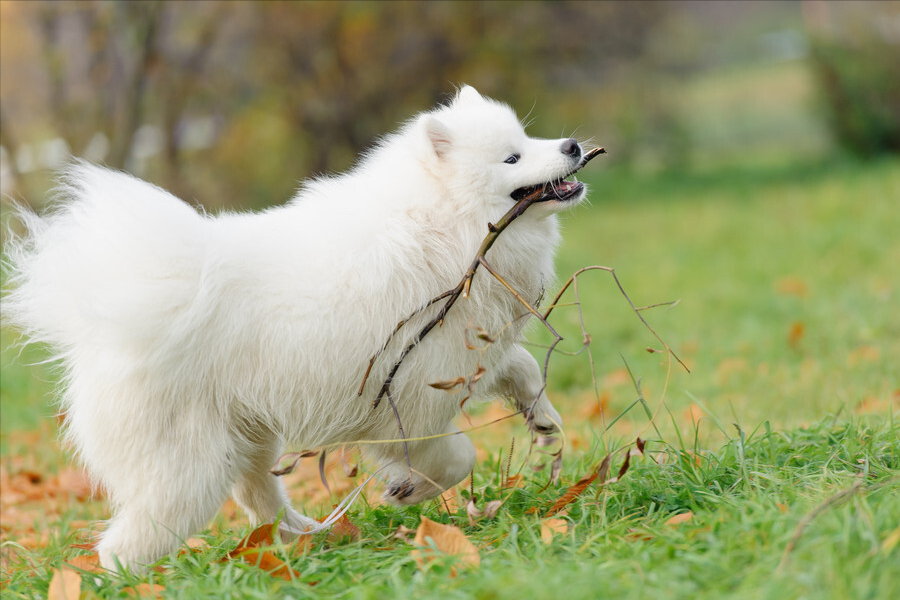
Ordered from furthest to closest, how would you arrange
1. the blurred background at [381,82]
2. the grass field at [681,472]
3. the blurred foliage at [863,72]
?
the blurred foliage at [863,72]
the blurred background at [381,82]
the grass field at [681,472]

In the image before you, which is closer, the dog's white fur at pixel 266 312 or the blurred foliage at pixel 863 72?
the dog's white fur at pixel 266 312

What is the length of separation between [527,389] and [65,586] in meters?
1.79

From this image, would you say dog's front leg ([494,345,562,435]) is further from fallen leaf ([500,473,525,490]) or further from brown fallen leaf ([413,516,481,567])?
brown fallen leaf ([413,516,481,567])

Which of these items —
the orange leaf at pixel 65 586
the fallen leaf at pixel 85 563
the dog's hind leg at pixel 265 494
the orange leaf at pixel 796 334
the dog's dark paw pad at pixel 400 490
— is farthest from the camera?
the orange leaf at pixel 796 334

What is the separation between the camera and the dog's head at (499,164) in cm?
329

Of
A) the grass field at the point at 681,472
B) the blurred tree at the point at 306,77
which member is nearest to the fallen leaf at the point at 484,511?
the grass field at the point at 681,472

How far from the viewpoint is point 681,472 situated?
3291 mm

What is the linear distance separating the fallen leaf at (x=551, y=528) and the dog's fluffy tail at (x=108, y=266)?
4.58 feet

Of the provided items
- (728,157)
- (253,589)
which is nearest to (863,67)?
(728,157)

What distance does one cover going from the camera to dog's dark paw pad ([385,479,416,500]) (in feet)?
11.3

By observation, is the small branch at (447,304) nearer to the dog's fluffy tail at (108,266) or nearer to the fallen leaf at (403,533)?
the fallen leaf at (403,533)

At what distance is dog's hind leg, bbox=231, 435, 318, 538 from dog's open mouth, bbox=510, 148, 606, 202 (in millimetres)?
1335

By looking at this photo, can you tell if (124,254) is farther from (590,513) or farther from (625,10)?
(625,10)

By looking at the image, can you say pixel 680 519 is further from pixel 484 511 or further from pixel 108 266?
pixel 108 266
